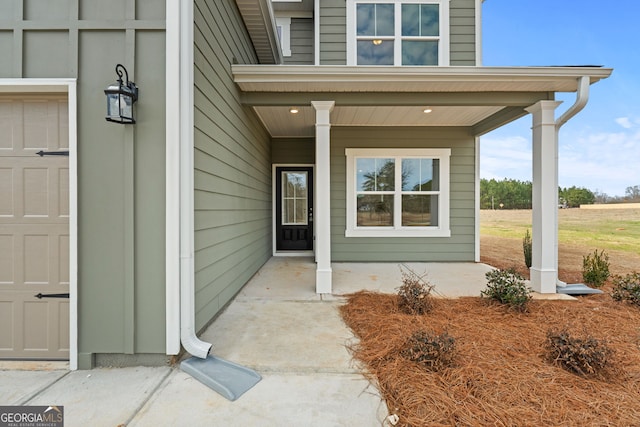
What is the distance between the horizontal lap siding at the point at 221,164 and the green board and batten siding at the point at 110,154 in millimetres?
362

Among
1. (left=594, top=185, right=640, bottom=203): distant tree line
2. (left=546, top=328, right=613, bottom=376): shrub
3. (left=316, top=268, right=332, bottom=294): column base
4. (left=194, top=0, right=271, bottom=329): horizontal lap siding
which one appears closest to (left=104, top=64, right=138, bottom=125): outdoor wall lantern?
(left=194, top=0, right=271, bottom=329): horizontal lap siding

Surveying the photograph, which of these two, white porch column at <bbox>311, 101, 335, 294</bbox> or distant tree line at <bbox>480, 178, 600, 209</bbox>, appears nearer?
white porch column at <bbox>311, 101, 335, 294</bbox>

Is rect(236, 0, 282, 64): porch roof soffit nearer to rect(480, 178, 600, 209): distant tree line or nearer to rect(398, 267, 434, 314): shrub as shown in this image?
rect(398, 267, 434, 314): shrub

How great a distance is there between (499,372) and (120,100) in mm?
3044

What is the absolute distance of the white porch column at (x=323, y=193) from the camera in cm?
345

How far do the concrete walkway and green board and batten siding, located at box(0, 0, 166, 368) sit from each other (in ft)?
0.80

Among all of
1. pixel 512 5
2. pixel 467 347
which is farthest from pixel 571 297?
pixel 512 5

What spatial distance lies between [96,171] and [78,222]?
38 centimetres

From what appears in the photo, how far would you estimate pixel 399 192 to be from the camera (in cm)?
534

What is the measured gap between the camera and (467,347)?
2.21 meters

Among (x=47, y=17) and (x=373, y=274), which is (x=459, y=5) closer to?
(x=373, y=274)

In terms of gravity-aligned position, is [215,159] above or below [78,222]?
above

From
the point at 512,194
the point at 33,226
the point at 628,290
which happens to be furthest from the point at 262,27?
the point at 512,194

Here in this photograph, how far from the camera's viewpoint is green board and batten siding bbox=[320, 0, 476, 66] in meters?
5.27
